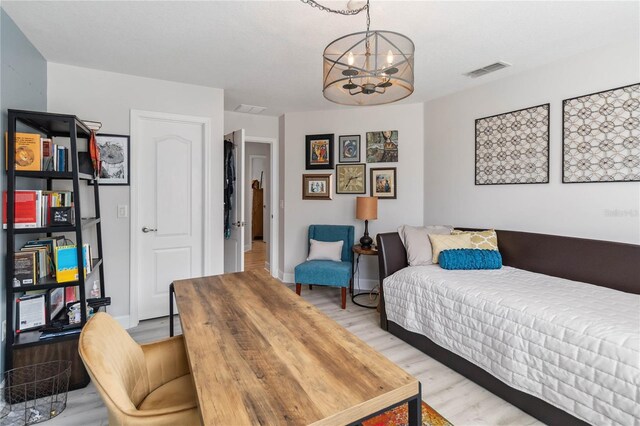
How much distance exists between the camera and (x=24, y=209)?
2000mm

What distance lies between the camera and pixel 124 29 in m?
2.22

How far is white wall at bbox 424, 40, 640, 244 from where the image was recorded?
2391 mm

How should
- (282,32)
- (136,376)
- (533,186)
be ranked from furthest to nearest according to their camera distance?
(533,186), (282,32), (136,376)

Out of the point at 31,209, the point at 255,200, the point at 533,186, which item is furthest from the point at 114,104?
the point at 255,200

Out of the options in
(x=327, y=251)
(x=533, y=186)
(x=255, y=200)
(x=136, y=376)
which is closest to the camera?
(x=136, y=376)

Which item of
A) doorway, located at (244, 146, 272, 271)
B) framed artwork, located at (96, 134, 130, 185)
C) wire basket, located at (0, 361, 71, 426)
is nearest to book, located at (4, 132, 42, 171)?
framed artwork, located at (96, 134, 130, 185)

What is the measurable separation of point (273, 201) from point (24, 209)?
2.98 m

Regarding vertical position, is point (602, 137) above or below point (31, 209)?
above

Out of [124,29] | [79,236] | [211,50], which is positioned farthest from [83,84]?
[79,236]

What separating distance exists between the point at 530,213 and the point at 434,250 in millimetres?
937

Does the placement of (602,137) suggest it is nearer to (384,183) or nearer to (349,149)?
(384,183)

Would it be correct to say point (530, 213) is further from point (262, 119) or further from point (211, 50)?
point (262, 119)

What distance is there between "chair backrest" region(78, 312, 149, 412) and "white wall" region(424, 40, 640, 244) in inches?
125

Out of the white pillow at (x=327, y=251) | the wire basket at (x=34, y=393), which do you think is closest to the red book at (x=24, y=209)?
the wire basket at (x=34, y=393)
